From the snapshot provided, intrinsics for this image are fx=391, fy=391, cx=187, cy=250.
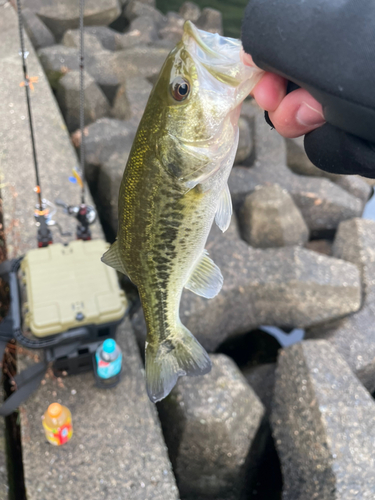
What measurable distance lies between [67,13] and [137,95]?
3786 millimetres

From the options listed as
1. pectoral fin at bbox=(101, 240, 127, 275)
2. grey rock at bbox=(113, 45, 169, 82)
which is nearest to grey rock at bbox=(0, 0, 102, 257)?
grey rock at bbox=(113, 45, 169, 82)

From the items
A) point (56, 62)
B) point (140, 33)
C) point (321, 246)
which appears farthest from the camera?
point (140, 33)

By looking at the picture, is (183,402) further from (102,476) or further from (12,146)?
(12,146)

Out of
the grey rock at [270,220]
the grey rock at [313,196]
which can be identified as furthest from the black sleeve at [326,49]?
the grey rock at [313,196]

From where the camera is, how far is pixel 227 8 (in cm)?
1277

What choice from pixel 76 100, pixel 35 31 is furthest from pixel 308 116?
pixel 35 31

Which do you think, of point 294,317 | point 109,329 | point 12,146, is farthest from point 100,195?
point 294,317

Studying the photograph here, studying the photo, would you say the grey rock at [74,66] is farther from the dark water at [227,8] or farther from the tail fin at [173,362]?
the dark water at [227,8]

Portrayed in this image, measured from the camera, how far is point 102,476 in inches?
90.8

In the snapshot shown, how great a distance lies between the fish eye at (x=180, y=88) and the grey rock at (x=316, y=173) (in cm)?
452

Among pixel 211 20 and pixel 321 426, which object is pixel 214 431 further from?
pixel 211 20

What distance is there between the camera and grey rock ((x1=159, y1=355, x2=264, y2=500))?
263 centimetres

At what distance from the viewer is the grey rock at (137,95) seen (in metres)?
5.23

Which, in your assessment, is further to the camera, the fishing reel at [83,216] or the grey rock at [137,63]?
the grey rock at [137,63]
